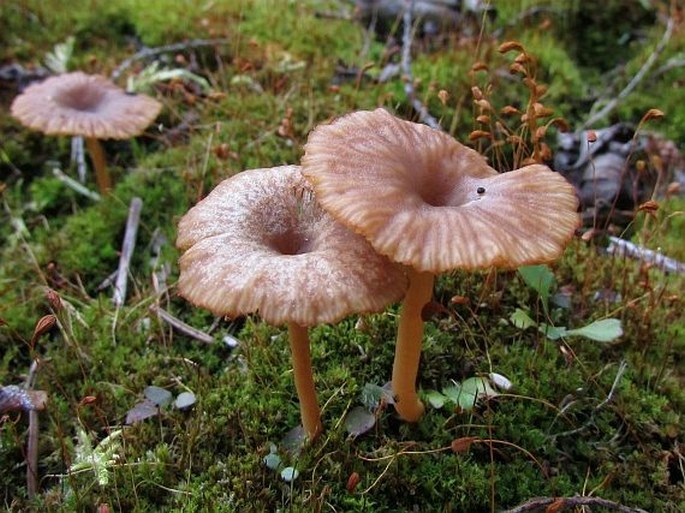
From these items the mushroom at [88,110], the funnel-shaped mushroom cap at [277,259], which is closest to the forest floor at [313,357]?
the mushroom at [88,110]

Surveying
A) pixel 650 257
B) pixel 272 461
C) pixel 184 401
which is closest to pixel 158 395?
pixel 184 401

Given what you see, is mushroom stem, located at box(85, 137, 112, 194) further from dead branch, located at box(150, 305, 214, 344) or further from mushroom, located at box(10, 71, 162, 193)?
dead branch, located at box(150, 305, 214, 344)

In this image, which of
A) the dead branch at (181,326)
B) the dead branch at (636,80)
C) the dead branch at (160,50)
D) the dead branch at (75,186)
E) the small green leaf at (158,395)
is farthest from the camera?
the dead branch at (160,50)

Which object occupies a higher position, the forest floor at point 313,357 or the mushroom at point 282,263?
the mushroom at point 282,263

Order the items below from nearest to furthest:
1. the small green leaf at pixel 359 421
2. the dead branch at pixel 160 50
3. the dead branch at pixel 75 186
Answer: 1. the small green leaf at pixel 359 421
2. the dead branch at pixel 75 186
3. the dead branch at pixel 160 50

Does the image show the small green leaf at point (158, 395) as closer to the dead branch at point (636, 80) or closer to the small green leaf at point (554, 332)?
the small green leaf at point (554, 332)

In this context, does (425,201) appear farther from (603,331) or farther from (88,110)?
(88,110)

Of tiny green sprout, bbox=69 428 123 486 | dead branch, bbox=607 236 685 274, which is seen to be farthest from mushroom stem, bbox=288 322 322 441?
dead branch, bbox=607 236 685 274

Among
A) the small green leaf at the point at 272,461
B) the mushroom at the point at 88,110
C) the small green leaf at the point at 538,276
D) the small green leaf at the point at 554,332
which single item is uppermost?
the mushroom at the point at 88,110
